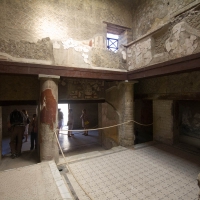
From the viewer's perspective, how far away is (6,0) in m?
3.95

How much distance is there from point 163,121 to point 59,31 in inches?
197

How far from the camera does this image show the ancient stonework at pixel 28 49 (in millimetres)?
3441

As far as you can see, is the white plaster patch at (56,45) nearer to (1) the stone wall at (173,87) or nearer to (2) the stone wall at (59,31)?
(2) the stone wall at (59,31)

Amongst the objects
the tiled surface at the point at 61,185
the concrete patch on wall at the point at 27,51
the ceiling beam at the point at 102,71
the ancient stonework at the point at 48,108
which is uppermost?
the concrete patch on wall at the point at 27,51

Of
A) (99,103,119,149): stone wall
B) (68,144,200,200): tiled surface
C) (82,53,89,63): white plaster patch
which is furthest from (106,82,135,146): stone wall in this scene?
(82,53,89,63): white plaster patch

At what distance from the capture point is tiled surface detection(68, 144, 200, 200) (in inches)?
104

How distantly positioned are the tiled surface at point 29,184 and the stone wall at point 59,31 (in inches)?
104

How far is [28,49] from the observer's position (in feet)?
12.0

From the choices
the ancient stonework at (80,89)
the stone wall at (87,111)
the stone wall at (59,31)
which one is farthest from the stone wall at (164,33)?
the stone wall at (87,111)

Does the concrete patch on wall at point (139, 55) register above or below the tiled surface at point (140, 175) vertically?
above

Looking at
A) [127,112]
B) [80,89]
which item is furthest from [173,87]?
[80,89]

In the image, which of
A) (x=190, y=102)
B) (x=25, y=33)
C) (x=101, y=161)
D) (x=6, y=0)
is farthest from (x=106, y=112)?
(x=6, y=0)

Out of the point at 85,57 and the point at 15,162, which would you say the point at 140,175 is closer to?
the point at 85,57

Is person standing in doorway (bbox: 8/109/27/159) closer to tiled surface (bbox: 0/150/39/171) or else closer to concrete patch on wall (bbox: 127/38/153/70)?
tiled surface (bbox: 0/150/39/171)
